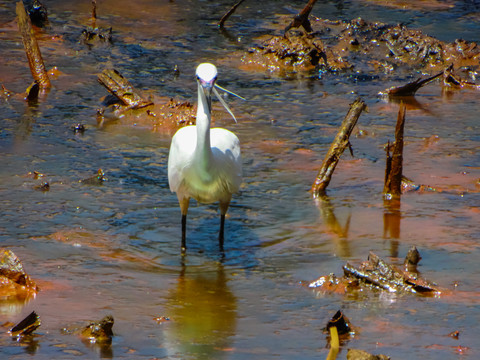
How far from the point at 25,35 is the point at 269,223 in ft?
17.9

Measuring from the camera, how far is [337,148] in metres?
8.15

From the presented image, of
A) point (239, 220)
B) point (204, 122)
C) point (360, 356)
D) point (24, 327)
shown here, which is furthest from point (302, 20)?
point (360, 356)

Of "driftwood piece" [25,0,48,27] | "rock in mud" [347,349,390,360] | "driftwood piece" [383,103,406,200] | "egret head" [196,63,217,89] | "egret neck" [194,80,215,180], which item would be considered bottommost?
"rock in mud" [347,349,390,360]

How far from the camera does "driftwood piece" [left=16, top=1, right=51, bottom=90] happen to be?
11117 millimetres

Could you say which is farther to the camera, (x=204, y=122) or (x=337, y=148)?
(x=337, y=148)

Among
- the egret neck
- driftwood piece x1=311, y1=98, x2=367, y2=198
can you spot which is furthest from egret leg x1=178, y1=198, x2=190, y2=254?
driftwood piece x1=311, y1=98, x2=367, y2=198

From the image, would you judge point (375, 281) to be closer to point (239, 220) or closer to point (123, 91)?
point (239, 220)

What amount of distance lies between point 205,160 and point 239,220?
142 centimetres

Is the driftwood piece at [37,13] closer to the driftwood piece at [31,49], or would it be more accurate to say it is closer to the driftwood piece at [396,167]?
the driftwood piece at [31,49]

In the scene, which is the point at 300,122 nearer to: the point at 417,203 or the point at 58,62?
the point at 417,203

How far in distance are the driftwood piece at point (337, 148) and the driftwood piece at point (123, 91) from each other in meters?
3.63

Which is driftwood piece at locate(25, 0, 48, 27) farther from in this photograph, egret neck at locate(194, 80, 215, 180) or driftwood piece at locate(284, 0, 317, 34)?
egret neck at locate(194, 80, 215, 180)

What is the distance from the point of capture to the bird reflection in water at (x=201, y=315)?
4.94 meters

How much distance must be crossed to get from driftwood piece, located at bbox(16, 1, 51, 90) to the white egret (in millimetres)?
5081
